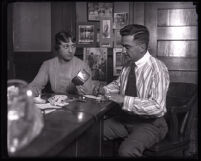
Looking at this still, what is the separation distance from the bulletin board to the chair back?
2.11 meters

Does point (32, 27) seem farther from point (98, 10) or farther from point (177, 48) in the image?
point (177, 48)

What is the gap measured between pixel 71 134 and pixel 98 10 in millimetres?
2623

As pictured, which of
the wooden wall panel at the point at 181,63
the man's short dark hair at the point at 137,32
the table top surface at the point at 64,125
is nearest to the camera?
the table top surface at the point at 64,125

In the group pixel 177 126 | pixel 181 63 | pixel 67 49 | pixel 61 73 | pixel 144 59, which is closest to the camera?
pixel 177 126

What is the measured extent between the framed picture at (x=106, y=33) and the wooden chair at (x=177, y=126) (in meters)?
1.34

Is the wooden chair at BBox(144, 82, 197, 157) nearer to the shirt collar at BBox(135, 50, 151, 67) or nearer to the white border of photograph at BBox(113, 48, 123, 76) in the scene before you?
the shirt collar at BBox(135, 50, 151, 67)

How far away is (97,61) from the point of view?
3.91 metres

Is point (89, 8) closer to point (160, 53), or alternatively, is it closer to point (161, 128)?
point (160, 53)

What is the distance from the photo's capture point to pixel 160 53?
3699mm

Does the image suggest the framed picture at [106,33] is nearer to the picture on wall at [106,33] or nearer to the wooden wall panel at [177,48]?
the picture on wall at [106,33]

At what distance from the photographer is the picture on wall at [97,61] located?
3877 mm

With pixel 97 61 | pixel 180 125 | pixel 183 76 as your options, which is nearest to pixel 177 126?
pixel 180 125

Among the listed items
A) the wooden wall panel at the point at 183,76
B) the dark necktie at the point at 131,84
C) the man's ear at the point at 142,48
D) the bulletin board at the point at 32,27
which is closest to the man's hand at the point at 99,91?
the dark necktie at the point at 131,84
